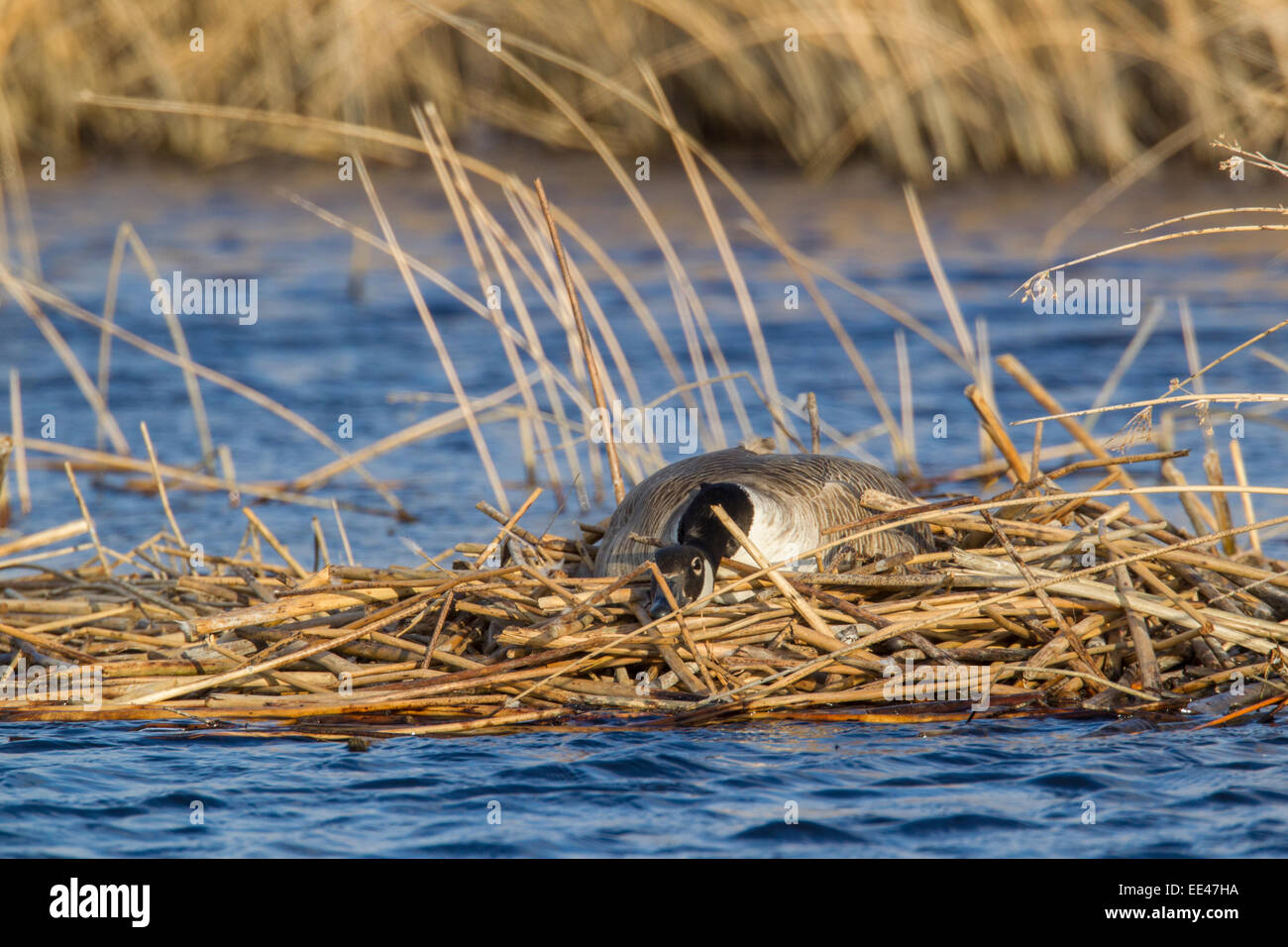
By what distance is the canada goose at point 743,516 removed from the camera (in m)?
5.18

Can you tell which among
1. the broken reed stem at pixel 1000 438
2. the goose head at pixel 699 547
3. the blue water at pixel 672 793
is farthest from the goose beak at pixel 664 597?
the broken reed stem at pixel 1000 438

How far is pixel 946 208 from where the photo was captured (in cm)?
1872

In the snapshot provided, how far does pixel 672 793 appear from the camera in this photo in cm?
450

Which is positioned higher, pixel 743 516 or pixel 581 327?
pixel 581 327

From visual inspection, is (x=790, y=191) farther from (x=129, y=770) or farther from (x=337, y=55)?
(x=129, y=770)

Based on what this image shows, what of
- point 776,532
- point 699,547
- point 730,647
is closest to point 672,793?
point 730,647

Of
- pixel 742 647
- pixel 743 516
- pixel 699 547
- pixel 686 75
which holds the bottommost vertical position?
pixel 742 647

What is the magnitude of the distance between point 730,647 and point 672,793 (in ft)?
2.70

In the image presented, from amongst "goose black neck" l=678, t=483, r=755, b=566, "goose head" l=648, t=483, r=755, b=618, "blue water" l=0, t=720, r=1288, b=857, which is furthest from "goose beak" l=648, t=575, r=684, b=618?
"blue water" l=0, t=720, r=1288, b=857

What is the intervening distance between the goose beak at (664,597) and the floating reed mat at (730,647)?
0.26 feet

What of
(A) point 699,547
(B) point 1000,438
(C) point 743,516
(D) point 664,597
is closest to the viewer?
(D) point 664,597

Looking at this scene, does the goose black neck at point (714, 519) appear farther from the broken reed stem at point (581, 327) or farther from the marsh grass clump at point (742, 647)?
the broken reed stem at point (581, 327)

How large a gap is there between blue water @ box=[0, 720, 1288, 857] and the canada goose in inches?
22.8

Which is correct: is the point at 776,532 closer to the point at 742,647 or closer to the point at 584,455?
the point at 742,647
